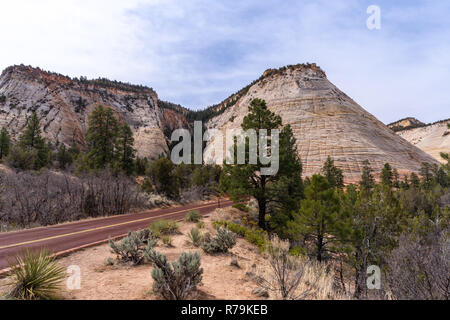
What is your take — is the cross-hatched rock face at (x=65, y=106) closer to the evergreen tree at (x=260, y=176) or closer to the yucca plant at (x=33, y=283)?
the evergreen tree at (x=260, y=176)

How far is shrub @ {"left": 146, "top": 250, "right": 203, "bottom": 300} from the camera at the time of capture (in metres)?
4.07

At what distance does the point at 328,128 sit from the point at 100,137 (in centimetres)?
4870

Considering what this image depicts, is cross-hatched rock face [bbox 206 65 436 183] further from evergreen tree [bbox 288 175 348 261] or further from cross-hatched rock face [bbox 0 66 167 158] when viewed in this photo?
cross-hatched rock face [bbox 0 66 167 158]

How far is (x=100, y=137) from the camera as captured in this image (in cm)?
3089

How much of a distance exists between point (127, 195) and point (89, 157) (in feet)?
55.9

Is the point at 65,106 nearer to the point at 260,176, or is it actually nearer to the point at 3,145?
the point at 3,145

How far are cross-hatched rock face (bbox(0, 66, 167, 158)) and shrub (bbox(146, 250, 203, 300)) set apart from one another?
2877 inches

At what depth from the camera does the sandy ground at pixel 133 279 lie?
433cm

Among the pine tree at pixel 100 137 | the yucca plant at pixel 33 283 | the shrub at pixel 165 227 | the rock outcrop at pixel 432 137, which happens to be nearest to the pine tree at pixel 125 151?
the pine tree at pixel 100 137

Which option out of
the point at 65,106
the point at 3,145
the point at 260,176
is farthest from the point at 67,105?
the point at 260,176

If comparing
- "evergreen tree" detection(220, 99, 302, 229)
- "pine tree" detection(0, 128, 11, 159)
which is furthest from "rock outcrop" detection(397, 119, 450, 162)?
"pine tree" detection(0, 128, 11, 159)

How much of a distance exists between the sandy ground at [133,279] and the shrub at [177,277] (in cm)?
24
